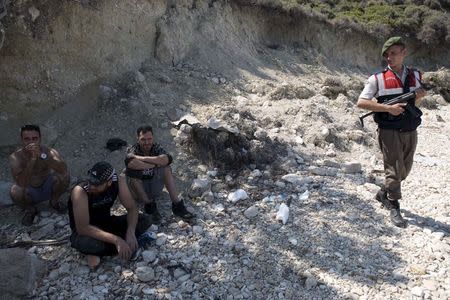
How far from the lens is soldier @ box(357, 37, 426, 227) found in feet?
14.0

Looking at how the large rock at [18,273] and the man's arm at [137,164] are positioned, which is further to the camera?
the man's arm at [137,164]

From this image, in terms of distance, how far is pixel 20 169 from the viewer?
15.0 ft

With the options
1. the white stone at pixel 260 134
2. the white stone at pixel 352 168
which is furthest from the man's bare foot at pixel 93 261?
the white stone at pixel 352 168

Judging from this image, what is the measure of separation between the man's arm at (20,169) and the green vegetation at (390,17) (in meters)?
13.2

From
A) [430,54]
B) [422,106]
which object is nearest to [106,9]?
[422,106]

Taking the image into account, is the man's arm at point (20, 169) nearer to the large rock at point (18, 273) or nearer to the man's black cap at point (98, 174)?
the large rock at point (18, 273)

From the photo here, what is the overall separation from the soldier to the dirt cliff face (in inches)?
180

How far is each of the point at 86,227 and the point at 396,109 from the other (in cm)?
321

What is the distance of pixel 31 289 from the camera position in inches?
141

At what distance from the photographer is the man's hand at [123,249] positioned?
3750 mm

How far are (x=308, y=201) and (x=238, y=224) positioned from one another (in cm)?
104

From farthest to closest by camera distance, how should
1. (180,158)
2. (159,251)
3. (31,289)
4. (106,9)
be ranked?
(106,9) → (180,158) → (159,251) → (31,289)

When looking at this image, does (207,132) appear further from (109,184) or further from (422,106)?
(422,106)

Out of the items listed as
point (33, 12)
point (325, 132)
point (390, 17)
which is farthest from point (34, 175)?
point (390, 17)
